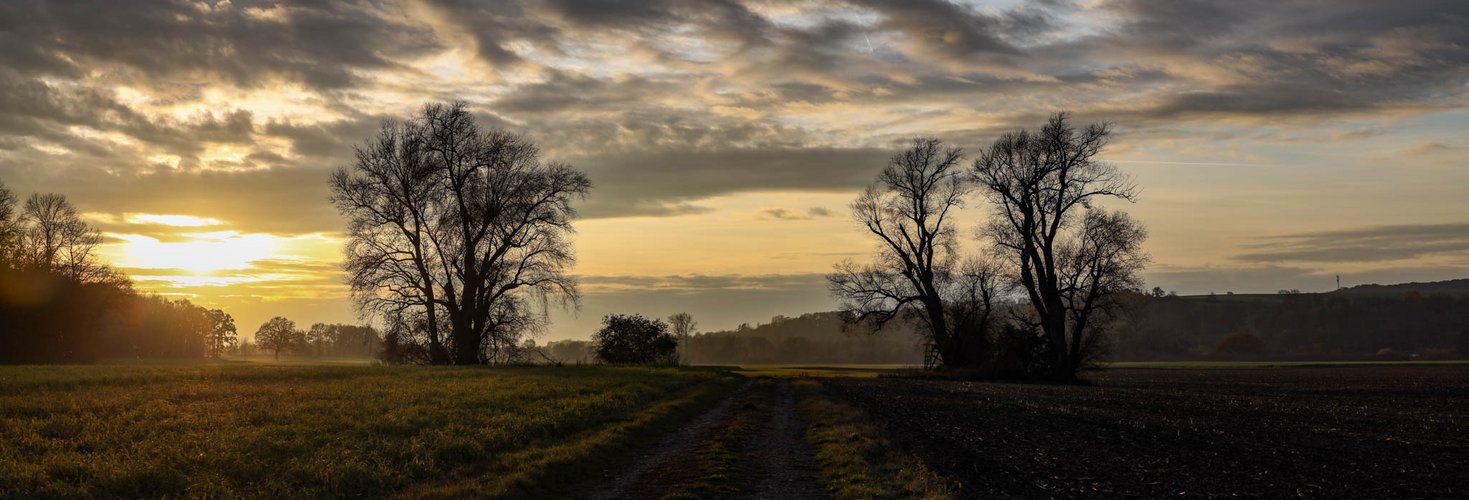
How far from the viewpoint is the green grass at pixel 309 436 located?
536 inches

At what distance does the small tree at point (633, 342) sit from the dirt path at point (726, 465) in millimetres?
43705

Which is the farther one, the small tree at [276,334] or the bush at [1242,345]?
the small tree at [276,334]

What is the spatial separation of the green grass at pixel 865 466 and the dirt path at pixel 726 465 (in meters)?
0.38

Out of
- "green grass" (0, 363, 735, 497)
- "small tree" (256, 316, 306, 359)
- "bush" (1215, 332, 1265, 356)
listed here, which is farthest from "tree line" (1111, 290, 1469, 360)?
"small tree" (256, 316, 306, 359)

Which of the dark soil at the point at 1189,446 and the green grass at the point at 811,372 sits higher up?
the dark soil at the point at 1189,446

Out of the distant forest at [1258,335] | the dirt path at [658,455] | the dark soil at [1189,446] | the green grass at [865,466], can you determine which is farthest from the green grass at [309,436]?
the distant forest at [1258,335]

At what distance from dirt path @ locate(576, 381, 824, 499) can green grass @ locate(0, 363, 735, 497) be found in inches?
34.9

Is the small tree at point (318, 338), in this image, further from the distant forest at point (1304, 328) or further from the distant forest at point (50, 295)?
the distant forest at point (1304, 328)

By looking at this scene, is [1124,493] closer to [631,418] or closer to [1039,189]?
[631,418]

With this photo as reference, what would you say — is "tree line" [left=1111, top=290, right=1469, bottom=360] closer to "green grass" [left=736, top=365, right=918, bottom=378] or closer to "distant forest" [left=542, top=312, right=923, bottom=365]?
"distant forest" [left=542, top=312, right=923, bottom=365]

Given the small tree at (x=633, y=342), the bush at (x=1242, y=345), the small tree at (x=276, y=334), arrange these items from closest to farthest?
the small tree at (x=633, y=342)
the bush at (x=1242, y=345)
the small tree at (x=276, y=334)

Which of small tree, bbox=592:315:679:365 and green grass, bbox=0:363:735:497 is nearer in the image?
green grass, bbox=0:363:735:497

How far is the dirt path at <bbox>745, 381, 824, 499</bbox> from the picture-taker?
1480cm

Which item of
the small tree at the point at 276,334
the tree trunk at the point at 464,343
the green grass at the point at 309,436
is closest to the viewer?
the green grass at the point at 309,436
